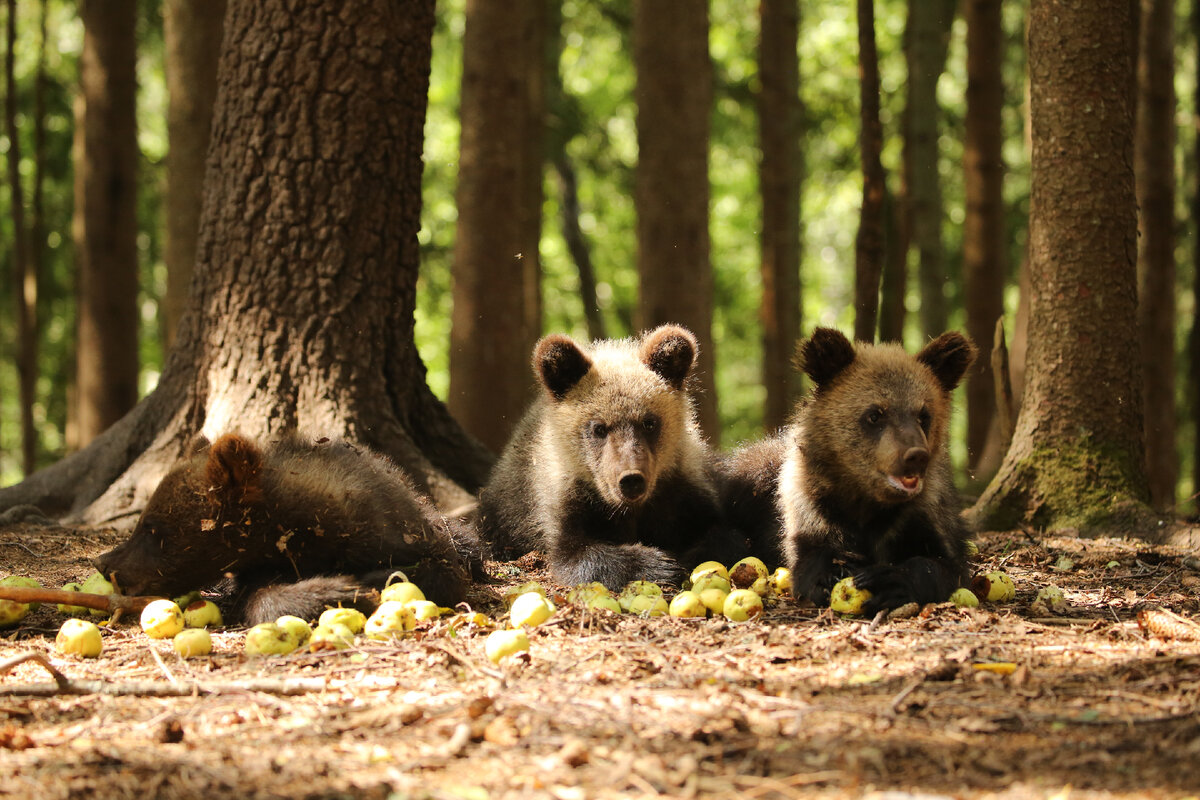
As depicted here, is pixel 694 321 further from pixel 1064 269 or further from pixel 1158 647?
pixel 1158 647

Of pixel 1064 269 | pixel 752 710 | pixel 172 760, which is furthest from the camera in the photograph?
pixel 1064 269

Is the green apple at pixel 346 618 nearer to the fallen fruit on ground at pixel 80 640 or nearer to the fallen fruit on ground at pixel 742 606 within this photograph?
the fallen fruit on ground at pixel 80 640

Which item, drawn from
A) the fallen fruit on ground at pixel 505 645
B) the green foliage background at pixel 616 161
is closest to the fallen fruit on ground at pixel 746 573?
the fallen fruit on ground at pixel 505 645

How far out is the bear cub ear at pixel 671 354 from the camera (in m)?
6.81

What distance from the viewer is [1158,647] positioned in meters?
4.40

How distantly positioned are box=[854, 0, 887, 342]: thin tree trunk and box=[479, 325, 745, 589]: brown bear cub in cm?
228

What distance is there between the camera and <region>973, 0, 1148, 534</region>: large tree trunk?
6.92m

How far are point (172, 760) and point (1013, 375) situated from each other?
9.67 m

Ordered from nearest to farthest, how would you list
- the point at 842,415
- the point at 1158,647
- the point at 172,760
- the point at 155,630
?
the point at 172,760 < the point at 1158,647 < the point at 155,630 < the point at 842,415

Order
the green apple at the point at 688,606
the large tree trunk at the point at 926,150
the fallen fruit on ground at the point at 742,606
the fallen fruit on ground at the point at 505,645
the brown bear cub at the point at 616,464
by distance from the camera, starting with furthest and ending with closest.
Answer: the large tree trunk at the point at 926,150 < the brown bear cub at the point at 616,464 < the green apple at the point at 688,606 < the fallen fruit on ground at the point at 742,606 < the fallen fruit on ground at the point at 505,645

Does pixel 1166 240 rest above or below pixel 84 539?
above

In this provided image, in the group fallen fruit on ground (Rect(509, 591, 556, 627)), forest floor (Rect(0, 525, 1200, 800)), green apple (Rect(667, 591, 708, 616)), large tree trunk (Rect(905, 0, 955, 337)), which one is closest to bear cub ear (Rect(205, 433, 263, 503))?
forest floor (Rect(0, 525, 1200, 800))

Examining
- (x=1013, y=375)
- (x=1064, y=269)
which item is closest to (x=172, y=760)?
(x=1064, y=269)

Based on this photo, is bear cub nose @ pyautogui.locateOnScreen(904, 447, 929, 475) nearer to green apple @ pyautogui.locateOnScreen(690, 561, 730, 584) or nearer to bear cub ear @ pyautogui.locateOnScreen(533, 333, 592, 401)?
green apple @ pyautogui.locateOnScreen(690, 561, 730, 584)
